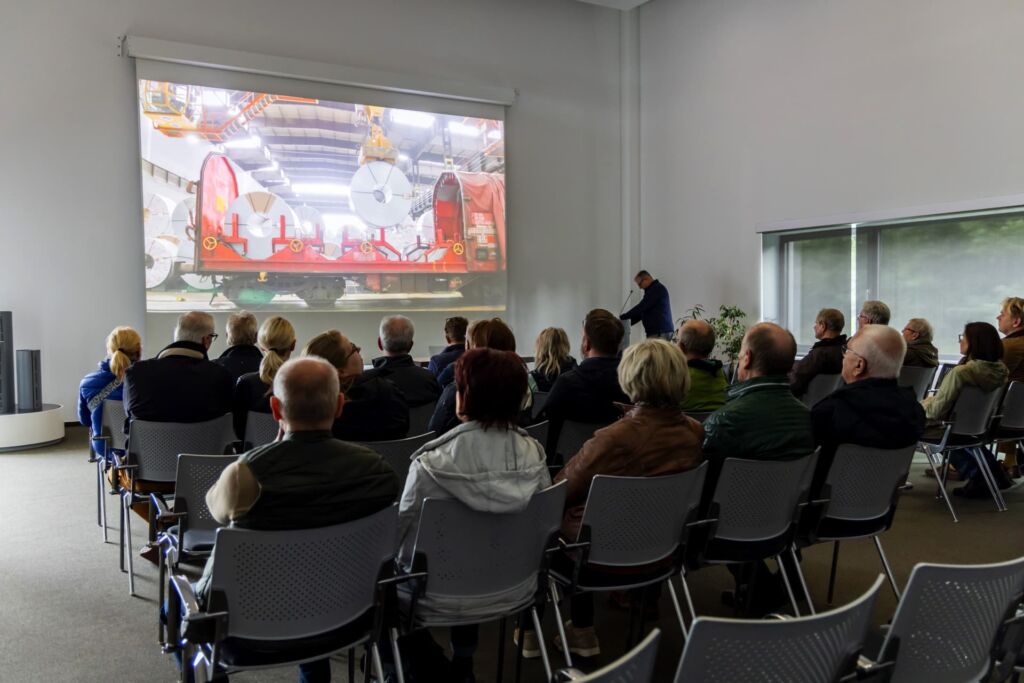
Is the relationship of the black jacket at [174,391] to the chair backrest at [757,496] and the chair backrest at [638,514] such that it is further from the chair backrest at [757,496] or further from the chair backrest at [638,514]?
the chair backrest at [757,496]

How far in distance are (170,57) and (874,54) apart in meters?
7.29

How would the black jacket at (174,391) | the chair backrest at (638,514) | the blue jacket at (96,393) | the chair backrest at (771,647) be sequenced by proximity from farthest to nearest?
the blue jacket at (96,393), the black jacket at (174,391), the chair backrest at (638,514), the chair backrest at (771,647)

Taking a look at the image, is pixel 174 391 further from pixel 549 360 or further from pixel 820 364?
pixel 820 364

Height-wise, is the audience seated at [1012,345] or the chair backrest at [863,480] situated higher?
the audience seated at [1012,345]

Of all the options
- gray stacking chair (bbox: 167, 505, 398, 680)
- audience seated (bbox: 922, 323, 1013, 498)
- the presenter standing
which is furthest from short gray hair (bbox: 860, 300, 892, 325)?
gray stacking chair (bbox: 167, 505, 398, 680)

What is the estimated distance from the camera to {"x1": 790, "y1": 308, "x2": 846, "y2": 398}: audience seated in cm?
548

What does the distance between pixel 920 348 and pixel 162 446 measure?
503 cm

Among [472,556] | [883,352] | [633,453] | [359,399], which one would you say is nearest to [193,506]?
[359,399]

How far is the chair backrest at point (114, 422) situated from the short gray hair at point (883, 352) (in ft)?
11.6

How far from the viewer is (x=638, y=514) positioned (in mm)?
2582

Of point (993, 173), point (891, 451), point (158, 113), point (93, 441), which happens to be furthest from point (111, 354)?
point (993, 173)

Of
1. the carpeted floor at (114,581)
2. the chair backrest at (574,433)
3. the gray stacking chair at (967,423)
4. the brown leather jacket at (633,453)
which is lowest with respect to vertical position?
the carpeted floor at (114,581)

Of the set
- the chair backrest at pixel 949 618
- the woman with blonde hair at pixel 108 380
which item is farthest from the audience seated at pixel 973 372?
the woman with blonde hair at pixel 108 380

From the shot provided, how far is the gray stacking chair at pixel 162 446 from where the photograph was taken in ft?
11.4
